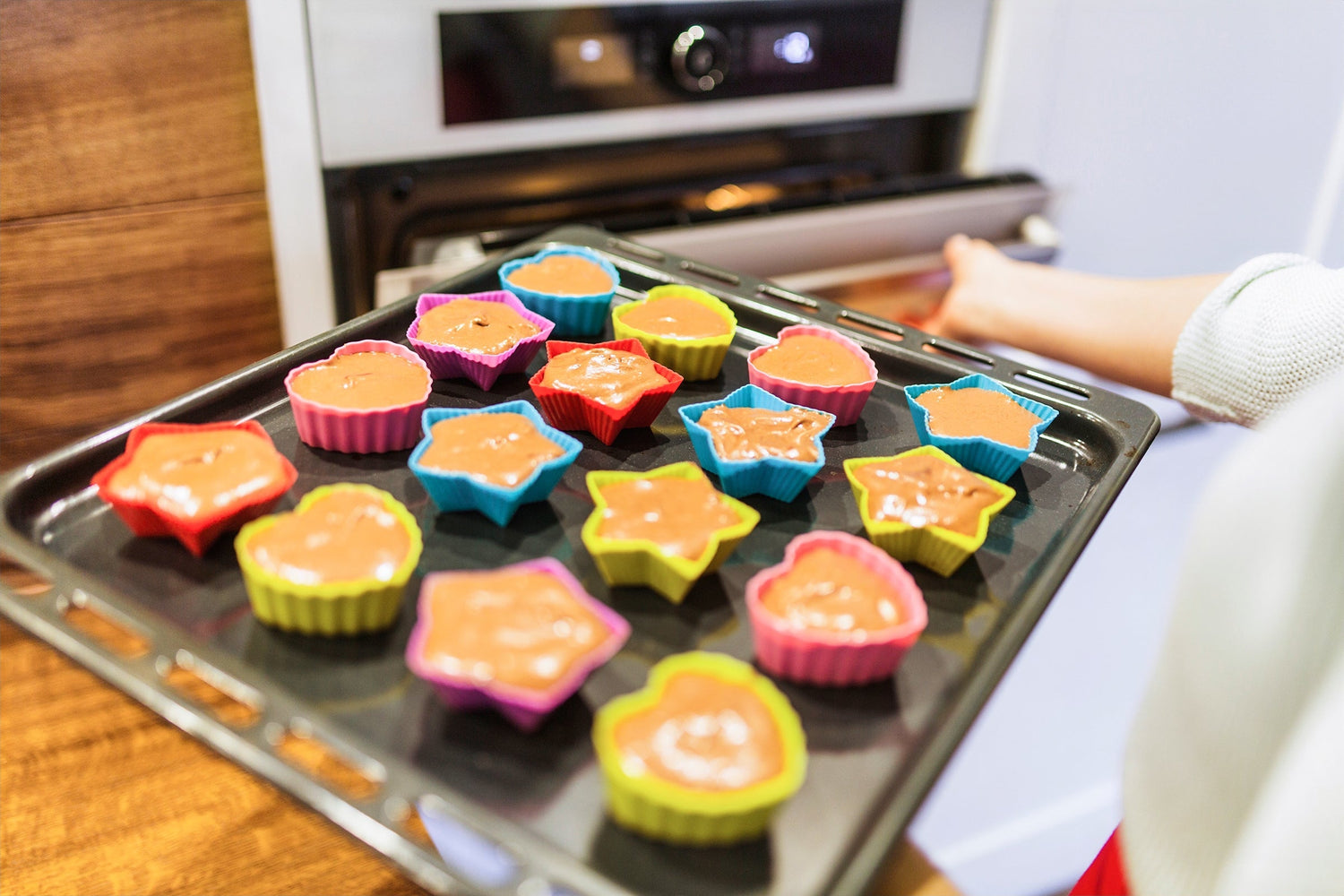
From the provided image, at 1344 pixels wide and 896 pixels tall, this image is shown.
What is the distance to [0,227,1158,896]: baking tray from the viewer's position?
0.47 metres

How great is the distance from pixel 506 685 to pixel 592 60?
81 cm

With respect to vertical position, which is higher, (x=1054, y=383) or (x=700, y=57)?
(x=700, y=57)

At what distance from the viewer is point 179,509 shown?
609 millimetres

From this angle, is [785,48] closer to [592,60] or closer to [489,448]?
[592,60]

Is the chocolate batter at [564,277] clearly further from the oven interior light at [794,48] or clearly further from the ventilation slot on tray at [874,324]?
the oven interior light at [794,48]

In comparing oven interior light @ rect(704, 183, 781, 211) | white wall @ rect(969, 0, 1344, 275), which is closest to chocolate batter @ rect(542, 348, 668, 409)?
oven interior light @ rect(704, 183, 781, 211)

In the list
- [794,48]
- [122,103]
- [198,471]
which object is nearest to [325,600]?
[198,471]

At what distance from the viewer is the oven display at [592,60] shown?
1.09 m

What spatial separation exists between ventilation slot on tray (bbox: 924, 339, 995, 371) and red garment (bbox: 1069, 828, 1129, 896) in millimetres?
381

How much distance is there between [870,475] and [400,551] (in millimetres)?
321

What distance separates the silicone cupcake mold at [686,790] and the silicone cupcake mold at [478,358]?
36 centimetres

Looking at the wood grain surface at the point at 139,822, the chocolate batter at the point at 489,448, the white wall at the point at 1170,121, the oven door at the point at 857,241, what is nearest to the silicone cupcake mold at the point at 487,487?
the chocolate batter at the point at 489,448

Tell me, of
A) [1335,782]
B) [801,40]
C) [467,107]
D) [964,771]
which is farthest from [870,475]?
[964,771]

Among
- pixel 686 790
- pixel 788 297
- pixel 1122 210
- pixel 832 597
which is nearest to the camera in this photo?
pixel 686 790
